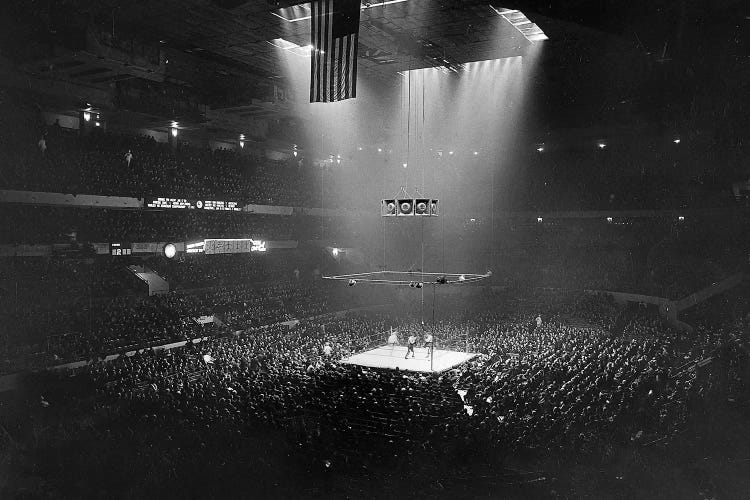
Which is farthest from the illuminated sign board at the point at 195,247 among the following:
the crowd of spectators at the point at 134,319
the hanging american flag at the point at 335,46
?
the hanging american flag at the point at 335,46

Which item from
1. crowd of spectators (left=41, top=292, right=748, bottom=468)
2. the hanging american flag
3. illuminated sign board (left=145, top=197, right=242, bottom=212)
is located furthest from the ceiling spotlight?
the hanging american flag

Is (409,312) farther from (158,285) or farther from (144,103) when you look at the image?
(144,103)

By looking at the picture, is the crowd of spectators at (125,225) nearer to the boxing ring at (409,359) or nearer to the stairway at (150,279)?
the stairway at (150,279)

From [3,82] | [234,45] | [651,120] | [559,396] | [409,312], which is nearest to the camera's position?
[559,396]

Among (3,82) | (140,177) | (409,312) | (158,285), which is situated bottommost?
(409,312)

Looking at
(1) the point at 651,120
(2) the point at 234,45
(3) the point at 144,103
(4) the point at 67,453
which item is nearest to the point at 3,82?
(3) the point at 144,103
